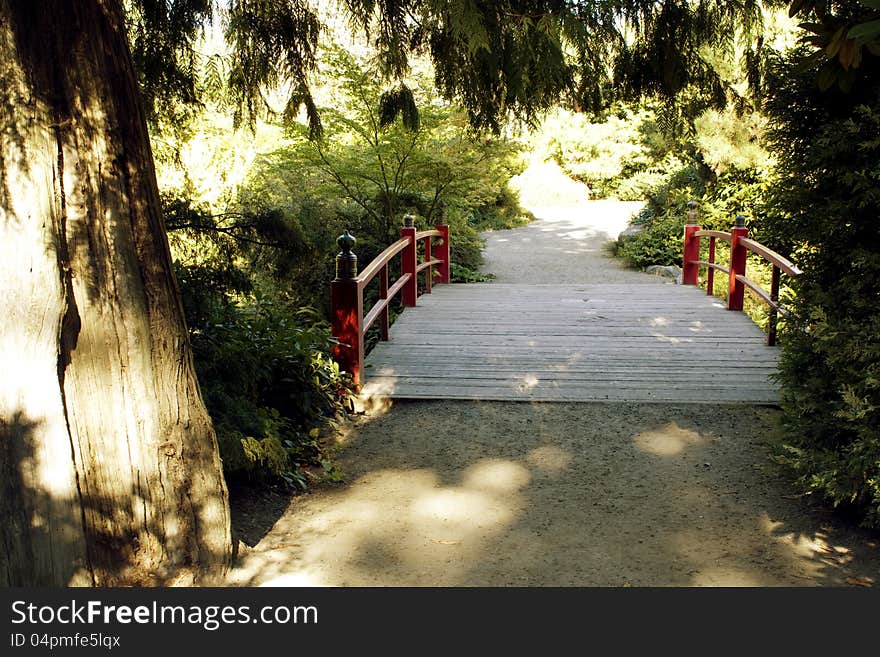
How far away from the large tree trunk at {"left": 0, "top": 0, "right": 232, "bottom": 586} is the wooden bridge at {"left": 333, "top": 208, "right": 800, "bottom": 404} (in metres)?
3.18

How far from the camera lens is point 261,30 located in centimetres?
494

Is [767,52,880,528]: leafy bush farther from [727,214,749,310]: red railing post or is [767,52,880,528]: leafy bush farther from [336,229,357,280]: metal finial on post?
[727,214,749,310]: red railing post

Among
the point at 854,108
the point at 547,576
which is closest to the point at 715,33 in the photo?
the point at 854,108

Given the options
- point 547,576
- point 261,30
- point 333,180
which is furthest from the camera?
point 333,180

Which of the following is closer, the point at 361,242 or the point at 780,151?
the point at 780,151

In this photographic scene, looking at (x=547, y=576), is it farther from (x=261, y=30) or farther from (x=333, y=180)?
(x=333, y=180)

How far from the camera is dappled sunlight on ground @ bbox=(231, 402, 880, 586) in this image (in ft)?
12.1

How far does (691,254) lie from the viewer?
10.9 meters

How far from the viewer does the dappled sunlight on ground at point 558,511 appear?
3.69 meters

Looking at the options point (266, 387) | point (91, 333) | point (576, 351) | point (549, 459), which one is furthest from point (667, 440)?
point (91, 333)

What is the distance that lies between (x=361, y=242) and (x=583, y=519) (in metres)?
7.64

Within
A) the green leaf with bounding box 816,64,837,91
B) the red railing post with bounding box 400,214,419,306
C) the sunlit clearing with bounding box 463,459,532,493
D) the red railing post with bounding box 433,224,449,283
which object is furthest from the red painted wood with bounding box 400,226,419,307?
the green leaf with bounding box 816,64,837,91

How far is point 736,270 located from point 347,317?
14.9 feet

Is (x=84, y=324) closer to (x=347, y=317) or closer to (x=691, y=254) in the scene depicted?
(x=347, y=317)
